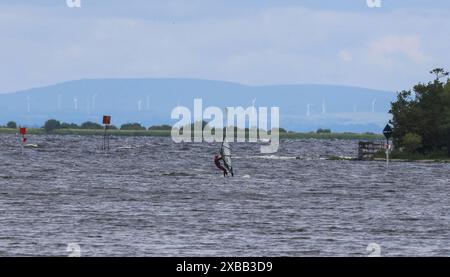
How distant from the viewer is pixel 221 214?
189 feet

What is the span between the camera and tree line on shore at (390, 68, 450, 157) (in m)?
136

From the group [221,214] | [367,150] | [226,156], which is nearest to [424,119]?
[367,150]

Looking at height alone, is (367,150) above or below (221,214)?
above

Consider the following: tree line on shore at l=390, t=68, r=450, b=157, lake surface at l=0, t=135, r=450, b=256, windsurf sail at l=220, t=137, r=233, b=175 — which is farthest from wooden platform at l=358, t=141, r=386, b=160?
windsurf sail at l=220, t=137, r=233, b=175

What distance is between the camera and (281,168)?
115m

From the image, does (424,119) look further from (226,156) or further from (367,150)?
(226,156)

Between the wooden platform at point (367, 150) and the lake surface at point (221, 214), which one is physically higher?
the wooden platform at point (367, 150)

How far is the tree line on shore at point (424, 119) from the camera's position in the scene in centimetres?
13625

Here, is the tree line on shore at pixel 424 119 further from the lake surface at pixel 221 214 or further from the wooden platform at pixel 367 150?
the lake surface at pixel 221 214

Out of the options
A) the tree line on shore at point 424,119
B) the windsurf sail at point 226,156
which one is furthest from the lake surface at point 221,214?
the tree line on shore at point 424,119

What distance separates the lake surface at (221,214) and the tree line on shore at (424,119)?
38103 mm

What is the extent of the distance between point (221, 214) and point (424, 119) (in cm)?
8226
